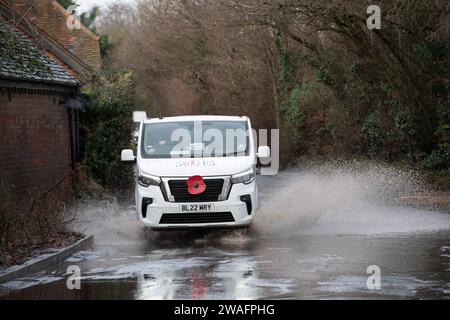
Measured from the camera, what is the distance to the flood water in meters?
10.8

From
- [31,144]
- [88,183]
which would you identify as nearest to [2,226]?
[31,144]

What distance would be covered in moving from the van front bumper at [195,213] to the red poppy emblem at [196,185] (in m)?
0.22

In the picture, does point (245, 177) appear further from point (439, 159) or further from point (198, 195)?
point (439, 159)

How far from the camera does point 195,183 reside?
53.0ft

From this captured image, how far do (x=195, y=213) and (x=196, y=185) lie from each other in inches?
18.8

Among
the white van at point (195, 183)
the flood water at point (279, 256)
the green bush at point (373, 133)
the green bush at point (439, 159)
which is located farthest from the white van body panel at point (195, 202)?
the green bush at point (373, 133)

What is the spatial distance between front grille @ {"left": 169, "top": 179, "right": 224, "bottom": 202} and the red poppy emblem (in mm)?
61

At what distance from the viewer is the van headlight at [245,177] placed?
16.4m

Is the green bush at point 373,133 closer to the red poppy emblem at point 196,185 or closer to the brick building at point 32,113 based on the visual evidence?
the brick building at point 32,113

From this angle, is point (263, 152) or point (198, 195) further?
point (263, 152)

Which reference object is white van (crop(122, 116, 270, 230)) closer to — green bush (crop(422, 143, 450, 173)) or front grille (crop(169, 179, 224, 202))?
front grille (crop(169, 179, 224, 202))

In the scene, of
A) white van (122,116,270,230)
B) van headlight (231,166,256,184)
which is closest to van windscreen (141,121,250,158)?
white van (122,116,270,230)

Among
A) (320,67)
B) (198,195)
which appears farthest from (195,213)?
(320,67)

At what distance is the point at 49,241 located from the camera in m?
15.4
